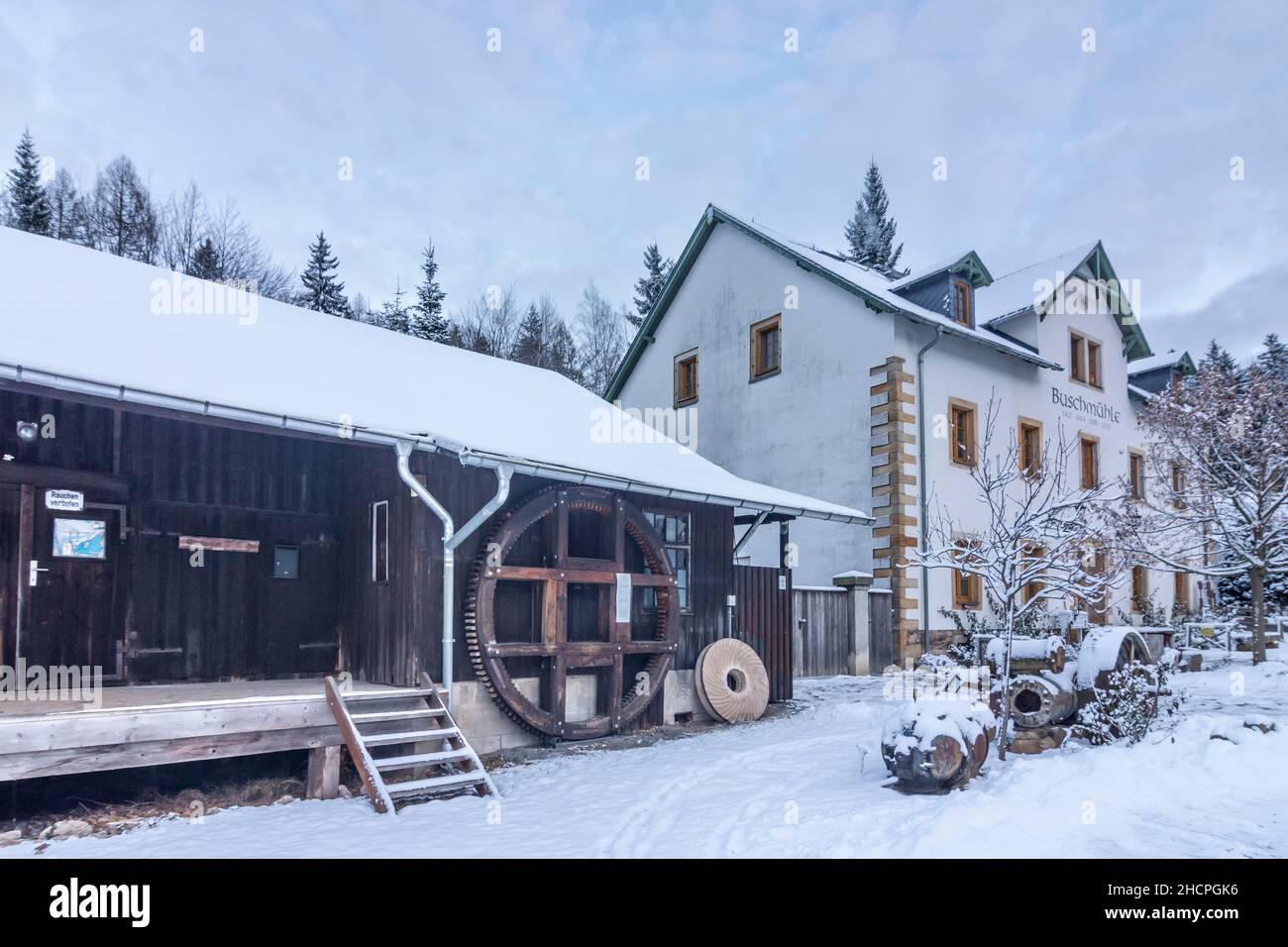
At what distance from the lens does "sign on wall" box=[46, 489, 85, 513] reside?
7969 millimetres

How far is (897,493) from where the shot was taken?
16.4 m

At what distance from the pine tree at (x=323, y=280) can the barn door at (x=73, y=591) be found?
2288cm

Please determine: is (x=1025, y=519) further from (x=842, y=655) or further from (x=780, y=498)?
(x=842, y=655)

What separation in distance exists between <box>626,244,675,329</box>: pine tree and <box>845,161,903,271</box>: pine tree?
743 centimetres

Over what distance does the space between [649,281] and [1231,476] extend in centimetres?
2455

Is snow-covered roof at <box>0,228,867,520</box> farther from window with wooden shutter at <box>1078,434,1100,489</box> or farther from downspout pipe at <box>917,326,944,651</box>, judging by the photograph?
window with wooden shutter at <box>1078,434,1100,489</box>

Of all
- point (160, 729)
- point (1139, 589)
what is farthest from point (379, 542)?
point (1139, 589)

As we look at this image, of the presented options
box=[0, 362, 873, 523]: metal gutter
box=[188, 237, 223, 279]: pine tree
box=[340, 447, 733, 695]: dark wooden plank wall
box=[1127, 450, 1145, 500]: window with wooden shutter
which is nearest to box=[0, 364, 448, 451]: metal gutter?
box=[0, 362, 873, 523]: metal gutter

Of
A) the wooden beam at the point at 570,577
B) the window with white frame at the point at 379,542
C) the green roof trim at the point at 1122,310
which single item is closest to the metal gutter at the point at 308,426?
the wooden beam at the point at 570,577

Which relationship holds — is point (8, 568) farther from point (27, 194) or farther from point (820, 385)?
point (27, 194)

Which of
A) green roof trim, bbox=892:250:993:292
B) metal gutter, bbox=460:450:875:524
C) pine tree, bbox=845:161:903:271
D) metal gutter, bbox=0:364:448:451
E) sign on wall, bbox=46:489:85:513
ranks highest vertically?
pine tree, bbox=845:161:903:271

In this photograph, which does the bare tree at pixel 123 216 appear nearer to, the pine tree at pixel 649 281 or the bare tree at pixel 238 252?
the bare tree at pixel 238 252

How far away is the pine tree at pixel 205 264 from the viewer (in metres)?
25.4
